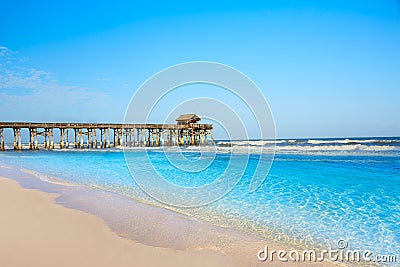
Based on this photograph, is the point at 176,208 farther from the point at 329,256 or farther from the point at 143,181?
the point at 143,181

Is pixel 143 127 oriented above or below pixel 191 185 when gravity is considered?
above

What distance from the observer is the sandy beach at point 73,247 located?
10.3 feet

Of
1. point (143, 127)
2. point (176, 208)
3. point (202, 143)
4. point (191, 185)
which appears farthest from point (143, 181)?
point (202, 143)

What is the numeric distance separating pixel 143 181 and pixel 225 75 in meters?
5.10

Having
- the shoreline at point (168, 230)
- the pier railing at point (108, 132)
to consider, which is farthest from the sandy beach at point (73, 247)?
the pier railing at point (108, 132)

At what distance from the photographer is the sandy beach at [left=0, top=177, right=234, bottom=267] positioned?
3.15 meters

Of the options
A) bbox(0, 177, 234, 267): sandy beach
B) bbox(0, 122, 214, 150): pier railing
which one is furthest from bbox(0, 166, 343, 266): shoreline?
bbox(0, 122, 214, 150): pier railing

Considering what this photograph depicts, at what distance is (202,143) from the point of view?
45.2 meters

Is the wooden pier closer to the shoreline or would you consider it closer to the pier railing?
the pier railing

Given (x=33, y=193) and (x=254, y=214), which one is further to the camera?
(x=33, y=193)

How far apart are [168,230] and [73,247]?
1.54m

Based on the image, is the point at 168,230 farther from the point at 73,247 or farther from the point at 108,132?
the point at 108,132

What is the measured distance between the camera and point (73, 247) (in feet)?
11.7

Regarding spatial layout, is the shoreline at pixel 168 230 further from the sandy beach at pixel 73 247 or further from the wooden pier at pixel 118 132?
the wooden pier at pixel 118 132
